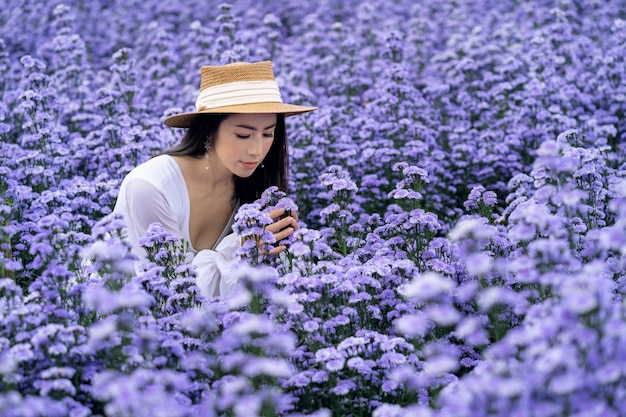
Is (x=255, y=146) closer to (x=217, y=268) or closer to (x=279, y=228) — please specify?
(x=279, y=228)

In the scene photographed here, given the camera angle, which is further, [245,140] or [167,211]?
[167,211]

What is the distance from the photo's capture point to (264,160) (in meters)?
5.17

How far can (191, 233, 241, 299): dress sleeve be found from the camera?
4594 mm

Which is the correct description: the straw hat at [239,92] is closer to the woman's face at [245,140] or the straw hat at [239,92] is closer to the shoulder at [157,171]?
the woman's face at [245,140]

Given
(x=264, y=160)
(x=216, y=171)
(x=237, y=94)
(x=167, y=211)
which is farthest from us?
(x=264, y=160)

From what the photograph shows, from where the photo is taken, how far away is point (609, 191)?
4.91 meters

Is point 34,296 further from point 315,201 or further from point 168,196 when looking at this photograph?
point 315,201

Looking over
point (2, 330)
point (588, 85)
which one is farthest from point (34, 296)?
point (588, 85)

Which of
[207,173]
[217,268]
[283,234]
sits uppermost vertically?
[207,173]

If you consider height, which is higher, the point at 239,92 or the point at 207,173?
the point at 239,92

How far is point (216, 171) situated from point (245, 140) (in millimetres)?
535

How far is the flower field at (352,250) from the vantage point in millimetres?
2602

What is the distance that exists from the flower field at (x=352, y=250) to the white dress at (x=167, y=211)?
0.26 m

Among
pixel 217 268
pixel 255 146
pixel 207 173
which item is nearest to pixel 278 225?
pixel 255 146
